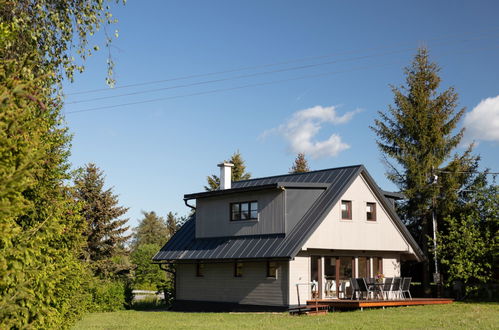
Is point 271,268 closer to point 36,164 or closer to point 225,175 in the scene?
point 225,175

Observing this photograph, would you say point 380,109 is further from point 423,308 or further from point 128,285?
point 128,285

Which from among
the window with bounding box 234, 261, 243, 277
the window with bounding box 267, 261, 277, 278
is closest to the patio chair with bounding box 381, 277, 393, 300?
the window with bounding box 267, 261, 277, 278

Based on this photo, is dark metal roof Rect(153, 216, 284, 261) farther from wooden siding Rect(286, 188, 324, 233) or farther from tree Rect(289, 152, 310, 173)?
tree Rect(289, 152, 310, 173)

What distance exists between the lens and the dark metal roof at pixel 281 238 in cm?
2345

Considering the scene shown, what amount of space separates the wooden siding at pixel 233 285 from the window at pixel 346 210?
3.65 m

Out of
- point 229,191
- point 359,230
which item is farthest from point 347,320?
point 229,191

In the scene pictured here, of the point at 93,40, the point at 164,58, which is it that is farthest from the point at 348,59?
the point at 93,40

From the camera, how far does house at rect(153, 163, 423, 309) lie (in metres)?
23.9

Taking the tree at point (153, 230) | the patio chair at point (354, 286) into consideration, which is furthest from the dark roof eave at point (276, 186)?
the tree at point (153, 230)

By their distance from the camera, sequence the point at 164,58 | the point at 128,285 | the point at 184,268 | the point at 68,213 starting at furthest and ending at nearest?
1. the point at 128,285
2. the point at 184,268
3. the point at 164,58
4. the point at 68,213

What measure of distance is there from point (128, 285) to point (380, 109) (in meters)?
16.2

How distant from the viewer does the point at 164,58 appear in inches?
792

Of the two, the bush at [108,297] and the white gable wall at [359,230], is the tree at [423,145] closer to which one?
the white gable wall at [359,230]

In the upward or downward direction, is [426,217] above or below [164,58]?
below
